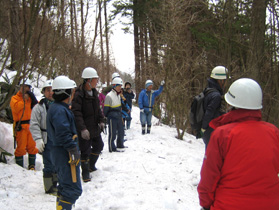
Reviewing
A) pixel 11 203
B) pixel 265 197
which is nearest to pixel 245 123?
pixel 265 197

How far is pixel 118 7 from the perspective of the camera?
1719cm

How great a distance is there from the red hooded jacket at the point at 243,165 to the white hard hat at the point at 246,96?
0.05m

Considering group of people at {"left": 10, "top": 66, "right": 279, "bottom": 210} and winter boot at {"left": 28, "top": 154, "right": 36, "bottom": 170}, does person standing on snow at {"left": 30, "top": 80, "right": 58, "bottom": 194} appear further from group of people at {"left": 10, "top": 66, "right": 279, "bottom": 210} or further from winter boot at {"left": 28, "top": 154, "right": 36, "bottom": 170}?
winter boot at {"left": 28, "top": 154, "right": 36, "bottom": 170}

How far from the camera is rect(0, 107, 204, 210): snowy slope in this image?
378 centimetres

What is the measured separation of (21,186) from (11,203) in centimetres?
71

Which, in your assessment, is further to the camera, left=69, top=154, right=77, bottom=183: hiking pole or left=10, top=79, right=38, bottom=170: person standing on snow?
left=10, top=79, right=38, bottom=170: person standing on snow

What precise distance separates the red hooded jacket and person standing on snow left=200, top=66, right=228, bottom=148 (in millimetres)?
2250

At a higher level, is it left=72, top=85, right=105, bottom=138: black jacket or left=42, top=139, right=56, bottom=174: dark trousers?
left=72, top=85, right=105, bottom=138: black jacket

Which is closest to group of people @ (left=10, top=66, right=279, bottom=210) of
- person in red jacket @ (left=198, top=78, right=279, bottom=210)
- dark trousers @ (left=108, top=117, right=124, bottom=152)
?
person in red jacket @ (left=198, top=78, right=279, bottom=210)

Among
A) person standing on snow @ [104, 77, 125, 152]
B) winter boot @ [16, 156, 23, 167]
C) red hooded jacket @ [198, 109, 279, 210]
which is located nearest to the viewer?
red hooded jacket @ [198, 109, 279, 210]

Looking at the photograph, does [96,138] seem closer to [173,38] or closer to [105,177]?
[105,177]

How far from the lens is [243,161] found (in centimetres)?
179

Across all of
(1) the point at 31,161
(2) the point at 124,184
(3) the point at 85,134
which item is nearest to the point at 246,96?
(3) the point at 85,134

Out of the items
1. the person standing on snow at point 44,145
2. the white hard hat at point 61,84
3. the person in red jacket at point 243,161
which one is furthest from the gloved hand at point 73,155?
the person in red jacket at point 243,161
